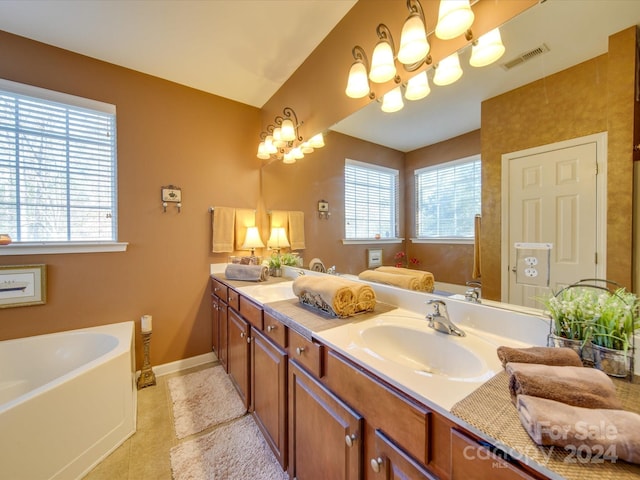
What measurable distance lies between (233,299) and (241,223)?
936 mm

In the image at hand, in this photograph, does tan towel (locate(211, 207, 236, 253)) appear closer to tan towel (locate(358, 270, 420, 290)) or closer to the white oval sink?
tan towel (locate(358, 270, 420, 290))

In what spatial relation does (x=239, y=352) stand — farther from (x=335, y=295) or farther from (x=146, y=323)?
(x=335, y=295)

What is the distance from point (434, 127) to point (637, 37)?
0.63m

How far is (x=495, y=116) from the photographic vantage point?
3.31 feet

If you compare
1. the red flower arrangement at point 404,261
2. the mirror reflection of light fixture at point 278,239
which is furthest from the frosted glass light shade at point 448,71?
the mirror reflection of light fixture at point 278,239

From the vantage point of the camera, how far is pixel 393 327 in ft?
3.71

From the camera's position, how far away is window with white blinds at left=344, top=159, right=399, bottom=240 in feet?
4.96

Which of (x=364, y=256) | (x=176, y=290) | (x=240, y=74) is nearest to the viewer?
(x=364, y=256)

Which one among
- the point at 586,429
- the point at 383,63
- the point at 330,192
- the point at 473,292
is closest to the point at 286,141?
the point at 330,192

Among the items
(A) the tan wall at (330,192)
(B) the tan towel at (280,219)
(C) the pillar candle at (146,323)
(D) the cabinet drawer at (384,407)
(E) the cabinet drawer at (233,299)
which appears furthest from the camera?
(B) the tan towel at (280,219)

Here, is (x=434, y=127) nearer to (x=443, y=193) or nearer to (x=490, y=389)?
(x=443, y=193)

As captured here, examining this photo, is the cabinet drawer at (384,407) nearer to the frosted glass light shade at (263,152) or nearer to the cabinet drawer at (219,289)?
the cabinet drawer at (219,289)

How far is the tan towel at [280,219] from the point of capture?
2.36 m

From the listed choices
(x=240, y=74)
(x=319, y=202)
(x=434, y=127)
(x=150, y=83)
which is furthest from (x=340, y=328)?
(x=150, y=83)
